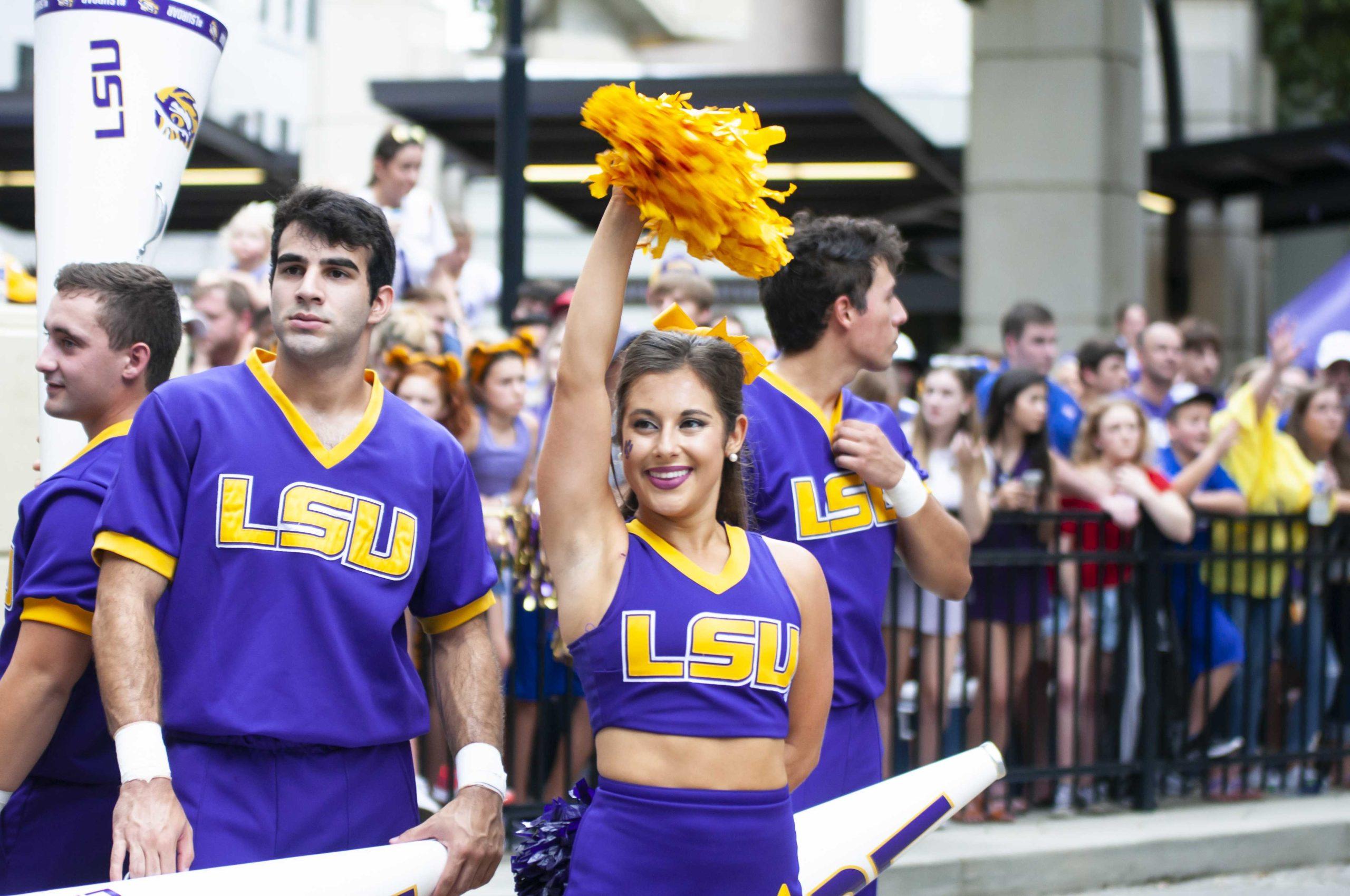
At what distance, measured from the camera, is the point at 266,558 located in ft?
9.69

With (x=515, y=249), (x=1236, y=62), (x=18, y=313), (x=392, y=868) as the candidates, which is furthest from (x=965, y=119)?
(x=392, y=868)

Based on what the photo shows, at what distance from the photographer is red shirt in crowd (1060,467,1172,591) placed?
691cm

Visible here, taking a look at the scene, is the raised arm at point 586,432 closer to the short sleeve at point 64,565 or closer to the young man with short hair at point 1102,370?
the short sleeve at point 64,565

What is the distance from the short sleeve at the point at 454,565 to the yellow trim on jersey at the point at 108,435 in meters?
0.67

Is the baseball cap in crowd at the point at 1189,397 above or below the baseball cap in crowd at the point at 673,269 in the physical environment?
below

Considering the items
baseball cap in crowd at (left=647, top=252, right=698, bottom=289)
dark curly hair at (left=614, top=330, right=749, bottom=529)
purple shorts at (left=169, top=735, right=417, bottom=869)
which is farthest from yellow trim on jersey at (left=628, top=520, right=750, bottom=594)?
baseball cap in crowd at (left=647, top=252, right=698, bottom=289)

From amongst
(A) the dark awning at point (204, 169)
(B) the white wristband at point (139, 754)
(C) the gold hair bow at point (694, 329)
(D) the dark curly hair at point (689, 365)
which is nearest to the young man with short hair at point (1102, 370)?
(C) the gold hair bow at point (694, 329)

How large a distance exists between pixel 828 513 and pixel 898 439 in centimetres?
38

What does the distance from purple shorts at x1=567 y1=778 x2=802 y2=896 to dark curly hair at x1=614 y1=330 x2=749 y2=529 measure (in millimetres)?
624

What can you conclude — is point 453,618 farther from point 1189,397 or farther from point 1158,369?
point 1158,369

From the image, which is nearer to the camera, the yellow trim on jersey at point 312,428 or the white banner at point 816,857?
the white banner at point 816,857

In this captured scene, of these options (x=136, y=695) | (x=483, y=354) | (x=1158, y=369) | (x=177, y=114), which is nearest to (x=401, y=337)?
(x=483, y=354)

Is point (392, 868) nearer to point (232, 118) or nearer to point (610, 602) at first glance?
point (610, 602)

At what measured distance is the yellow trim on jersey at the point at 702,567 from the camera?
299cm
